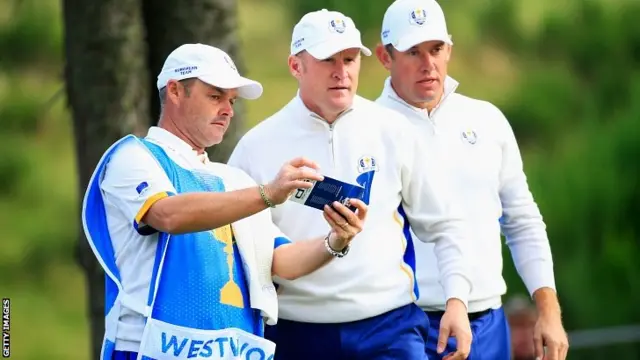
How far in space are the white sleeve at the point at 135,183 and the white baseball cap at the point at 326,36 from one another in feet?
3.36

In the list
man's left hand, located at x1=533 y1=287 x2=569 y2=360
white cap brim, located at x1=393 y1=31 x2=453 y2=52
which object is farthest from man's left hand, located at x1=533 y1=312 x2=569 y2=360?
white cap brim, located at x1=393 y1=31 x2=453 y2=52

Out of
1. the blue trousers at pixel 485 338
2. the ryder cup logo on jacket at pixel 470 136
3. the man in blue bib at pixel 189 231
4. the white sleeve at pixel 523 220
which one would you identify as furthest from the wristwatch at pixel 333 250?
the white sleeve at pixel 523 220

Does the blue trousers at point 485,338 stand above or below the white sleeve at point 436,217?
below

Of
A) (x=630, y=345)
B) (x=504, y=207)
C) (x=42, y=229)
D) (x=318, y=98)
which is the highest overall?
(x=318, y=98)

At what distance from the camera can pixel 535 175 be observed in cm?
1250

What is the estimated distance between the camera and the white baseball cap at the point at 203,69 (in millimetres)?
5562

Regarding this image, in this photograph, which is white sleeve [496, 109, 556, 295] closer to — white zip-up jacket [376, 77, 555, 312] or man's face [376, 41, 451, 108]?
white zip-up jacket [376, 77, 555, 312]

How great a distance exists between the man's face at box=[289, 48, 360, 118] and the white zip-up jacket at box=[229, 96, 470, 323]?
53 millimetres

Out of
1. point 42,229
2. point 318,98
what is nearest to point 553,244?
point 42,229

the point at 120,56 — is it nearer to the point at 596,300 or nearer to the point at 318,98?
the point at 318,98

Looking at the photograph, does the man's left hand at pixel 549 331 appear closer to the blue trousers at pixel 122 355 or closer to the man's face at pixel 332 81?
the man's face at pixel 332 81

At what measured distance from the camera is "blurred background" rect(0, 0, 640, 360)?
26.0 ft

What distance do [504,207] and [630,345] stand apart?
5.52 meters

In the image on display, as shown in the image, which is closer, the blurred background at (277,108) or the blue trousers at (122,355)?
the blue trousers at (122,355)
